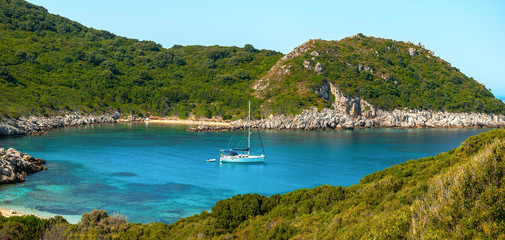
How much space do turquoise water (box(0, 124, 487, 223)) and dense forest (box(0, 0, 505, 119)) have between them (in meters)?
23.1

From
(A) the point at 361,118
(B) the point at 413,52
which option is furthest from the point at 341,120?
(B) the point at 413,52

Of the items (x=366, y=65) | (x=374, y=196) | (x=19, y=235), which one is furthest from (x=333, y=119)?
(x=19, y=235)

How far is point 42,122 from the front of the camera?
73438 mm

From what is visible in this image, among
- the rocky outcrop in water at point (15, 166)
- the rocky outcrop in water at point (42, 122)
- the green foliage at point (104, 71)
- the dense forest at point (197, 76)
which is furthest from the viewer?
the dense forest at point (197, 76)

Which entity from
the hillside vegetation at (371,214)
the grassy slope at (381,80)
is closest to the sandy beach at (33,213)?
the hillside vegetation at (371,214)

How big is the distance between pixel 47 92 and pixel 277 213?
273 feet

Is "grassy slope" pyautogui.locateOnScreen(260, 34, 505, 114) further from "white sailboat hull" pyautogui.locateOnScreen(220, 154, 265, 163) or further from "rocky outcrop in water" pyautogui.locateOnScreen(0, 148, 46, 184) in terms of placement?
"rocky outcrop in water" pyautogui.locateOnScreen(0, 148, 46, 184)

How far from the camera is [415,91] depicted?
109938mm

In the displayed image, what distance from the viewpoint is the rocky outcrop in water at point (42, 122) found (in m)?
62.2

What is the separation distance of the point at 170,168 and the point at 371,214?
3236cm

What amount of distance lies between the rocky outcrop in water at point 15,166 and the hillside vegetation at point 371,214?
17.4 m

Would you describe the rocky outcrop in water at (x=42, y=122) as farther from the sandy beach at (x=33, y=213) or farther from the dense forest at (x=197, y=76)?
Result: the sandy beach at (x=33, y=213)

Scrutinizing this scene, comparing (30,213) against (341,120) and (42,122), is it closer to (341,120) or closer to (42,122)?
(42,122)

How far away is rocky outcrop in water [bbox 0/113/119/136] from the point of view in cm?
6216
